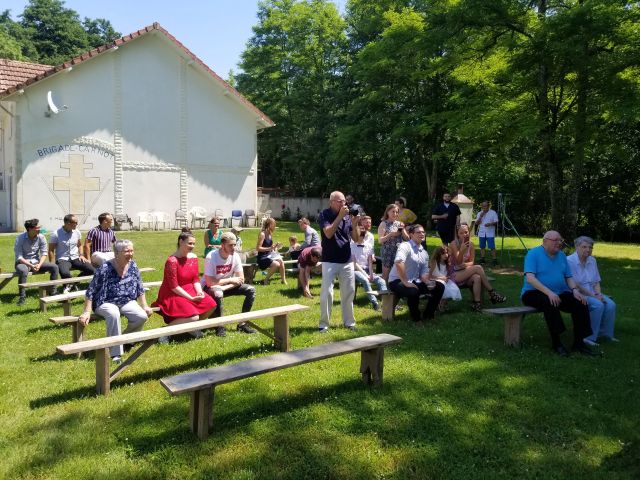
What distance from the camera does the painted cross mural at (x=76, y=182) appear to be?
20.2m

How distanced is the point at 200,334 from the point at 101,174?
54.6 feet

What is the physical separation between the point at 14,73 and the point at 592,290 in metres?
21.7

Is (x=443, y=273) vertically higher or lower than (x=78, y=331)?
higher

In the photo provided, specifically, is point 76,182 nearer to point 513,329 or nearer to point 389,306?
point 389,306

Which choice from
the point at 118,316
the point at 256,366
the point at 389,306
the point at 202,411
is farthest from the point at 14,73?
the point at 202,411

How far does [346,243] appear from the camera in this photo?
668cm

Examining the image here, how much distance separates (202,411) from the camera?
12.5 ft

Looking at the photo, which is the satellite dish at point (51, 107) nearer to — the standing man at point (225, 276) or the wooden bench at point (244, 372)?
the standing man at point (225, 276)

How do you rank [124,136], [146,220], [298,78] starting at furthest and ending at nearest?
[298,78] → [146,220] → [124,136]

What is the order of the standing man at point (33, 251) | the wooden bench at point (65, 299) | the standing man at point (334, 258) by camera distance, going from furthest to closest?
the standing man at point (33, 251) < the wooden bench at point (65, 299) < the standing man at point (334, 258)

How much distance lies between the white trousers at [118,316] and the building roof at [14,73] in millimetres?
17127

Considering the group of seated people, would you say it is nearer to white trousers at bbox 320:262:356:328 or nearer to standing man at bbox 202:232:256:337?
standing man at bbox 202:232:256:337

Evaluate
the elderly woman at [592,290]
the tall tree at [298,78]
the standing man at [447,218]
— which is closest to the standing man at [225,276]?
the elderly woman at [592,290]

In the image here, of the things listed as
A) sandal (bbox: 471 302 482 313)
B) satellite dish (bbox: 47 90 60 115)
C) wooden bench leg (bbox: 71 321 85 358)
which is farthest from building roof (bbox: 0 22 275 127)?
sandal (bbox: 471 302 482 313)
